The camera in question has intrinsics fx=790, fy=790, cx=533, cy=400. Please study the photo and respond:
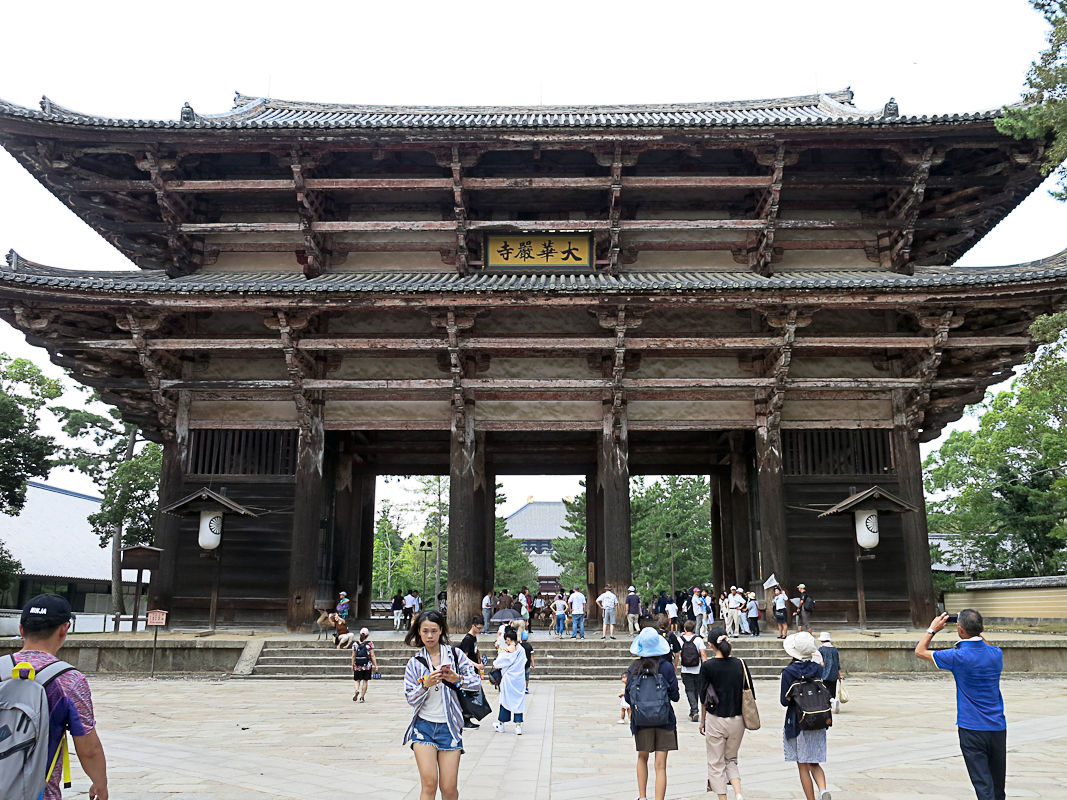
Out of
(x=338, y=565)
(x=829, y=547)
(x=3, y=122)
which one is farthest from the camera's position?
(x=338, y=565)

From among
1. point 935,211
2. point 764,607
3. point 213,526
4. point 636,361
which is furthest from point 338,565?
point 935,211

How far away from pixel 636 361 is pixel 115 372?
12.5 meters

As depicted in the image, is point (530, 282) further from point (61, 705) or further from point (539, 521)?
point (539, 521)

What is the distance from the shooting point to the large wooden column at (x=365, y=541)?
2219cm

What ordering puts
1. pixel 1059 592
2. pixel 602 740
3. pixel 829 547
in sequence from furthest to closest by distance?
1. pixel 1059 592
2. pixel 829 547
3. pixel 602 740

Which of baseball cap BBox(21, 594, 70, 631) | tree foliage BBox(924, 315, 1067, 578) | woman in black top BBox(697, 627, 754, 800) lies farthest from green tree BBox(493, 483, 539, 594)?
baseball cap BBox(21, 594, 70, 631)

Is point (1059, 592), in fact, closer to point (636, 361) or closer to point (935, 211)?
point (935, 211)

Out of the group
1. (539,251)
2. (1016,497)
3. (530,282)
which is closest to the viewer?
(530,282)

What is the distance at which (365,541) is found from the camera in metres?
22.3

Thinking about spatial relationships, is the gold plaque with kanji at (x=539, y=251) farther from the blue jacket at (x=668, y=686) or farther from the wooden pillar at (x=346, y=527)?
the blue jacket at (x=668, y=686)

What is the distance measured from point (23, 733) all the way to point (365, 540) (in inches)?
748

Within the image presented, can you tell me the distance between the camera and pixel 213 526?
1712cm

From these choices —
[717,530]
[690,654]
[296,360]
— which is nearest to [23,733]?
[690,654]

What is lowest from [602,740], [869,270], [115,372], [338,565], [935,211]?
[602,740]
